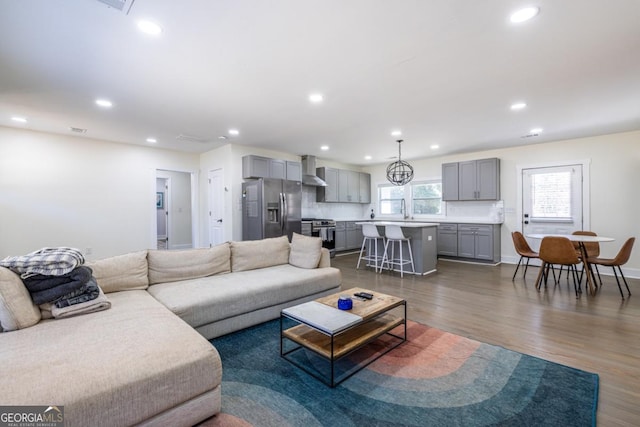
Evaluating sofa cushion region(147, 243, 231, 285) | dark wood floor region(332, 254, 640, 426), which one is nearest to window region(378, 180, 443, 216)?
dark wood floor region(332, 254, 640, 426)

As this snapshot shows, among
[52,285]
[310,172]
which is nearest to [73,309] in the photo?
[52,285]

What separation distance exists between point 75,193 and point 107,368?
17.5 ft

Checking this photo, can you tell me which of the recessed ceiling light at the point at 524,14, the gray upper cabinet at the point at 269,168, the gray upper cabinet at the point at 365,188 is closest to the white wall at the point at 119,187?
the gray upper cabinet at the point at 269,168

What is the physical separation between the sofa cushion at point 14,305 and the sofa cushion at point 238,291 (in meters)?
0.80

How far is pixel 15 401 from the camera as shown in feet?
3.73

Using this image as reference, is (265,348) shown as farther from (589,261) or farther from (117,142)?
(117,142)

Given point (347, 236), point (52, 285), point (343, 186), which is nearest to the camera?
point (52, 285)

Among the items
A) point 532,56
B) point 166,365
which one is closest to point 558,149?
point 532,56

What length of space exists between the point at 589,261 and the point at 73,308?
19.6 feet

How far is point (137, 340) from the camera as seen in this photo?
1.60 m

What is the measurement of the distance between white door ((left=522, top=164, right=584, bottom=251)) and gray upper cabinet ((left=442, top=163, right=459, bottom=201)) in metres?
1.34

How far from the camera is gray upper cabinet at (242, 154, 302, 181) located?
590 centimetres

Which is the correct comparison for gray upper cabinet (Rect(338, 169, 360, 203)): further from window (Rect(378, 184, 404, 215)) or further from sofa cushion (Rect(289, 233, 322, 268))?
sofa cushion (Rect(289, 233, 322, 268))

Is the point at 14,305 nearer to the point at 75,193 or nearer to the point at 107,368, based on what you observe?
the point at 107,368
